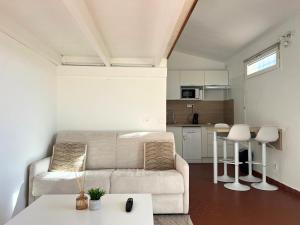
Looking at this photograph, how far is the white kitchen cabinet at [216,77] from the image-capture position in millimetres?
6688

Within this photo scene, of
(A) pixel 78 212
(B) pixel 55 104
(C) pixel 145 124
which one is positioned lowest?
(A) pixel 78 212

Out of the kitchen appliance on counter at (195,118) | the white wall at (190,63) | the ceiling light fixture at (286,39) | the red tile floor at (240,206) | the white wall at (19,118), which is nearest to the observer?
the white wall at (19,118)

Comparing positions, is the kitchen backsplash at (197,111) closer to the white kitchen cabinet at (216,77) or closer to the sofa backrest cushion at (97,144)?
the white kitchen cabinet at (216,77)

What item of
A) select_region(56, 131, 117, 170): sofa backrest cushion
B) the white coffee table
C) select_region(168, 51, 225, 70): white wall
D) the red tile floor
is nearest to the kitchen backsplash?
select_region(168, 51, 225, 70): white wall

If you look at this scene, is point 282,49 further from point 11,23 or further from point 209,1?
point 11,23

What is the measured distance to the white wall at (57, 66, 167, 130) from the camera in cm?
431

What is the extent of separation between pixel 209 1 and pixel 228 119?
3.61 m

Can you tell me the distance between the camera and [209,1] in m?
3.79

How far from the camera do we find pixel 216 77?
6703mm

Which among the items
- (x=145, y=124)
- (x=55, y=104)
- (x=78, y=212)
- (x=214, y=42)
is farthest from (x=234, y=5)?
(x=78, y=212)

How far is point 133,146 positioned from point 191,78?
340 centimetres

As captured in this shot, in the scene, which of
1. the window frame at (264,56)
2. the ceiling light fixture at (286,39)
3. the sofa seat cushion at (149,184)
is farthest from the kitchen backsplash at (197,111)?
the sofa seat cushion at (149,184)

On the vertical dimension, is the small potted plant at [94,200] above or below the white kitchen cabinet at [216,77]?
below

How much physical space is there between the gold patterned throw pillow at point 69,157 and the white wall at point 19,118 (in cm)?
26
